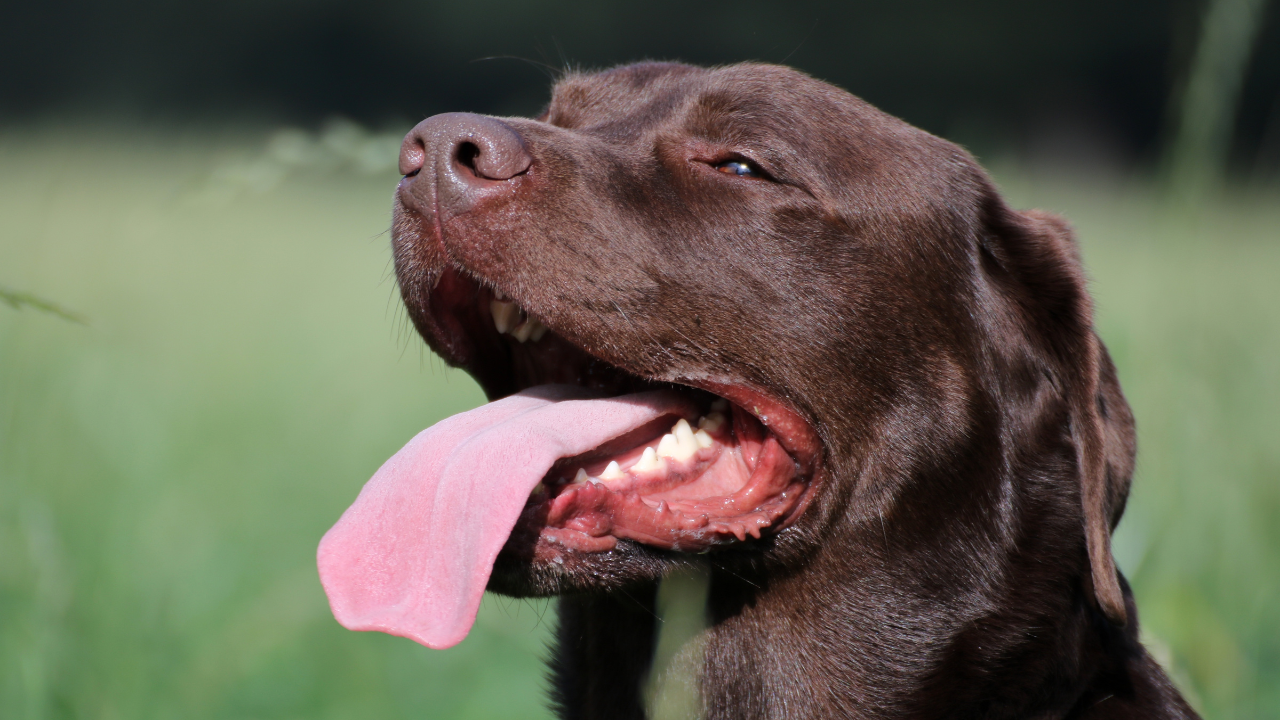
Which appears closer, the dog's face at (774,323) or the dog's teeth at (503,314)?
the dog's face at (774,323)

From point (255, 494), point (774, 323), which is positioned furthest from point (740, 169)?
point (255, 494)

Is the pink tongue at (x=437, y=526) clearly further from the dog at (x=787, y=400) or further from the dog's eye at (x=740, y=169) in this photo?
the dog's eye at (x=740, y=169)

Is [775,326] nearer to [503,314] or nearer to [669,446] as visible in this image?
[669,446]

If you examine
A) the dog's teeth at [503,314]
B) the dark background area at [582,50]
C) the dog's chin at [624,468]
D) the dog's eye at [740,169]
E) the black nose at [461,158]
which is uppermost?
the black nose at [461,158]

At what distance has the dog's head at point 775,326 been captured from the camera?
7.59ft

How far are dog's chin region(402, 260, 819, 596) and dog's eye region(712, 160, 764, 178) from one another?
1.63 ft

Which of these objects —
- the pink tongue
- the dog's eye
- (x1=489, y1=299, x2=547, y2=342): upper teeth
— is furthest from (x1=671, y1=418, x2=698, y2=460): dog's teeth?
the dog's eye

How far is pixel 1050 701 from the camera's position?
2553 millimetres

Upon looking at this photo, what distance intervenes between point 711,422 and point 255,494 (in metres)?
3.50

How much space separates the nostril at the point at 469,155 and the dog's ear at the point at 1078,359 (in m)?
1.29

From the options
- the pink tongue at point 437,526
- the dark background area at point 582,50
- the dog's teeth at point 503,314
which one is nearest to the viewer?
the pink tongue at point 437,526

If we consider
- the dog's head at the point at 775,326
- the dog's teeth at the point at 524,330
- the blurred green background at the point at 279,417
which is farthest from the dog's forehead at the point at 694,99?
the dog's teeth at the point at 524,330

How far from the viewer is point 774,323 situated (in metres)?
2.49

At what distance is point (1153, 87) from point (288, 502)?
21115 millimetres
